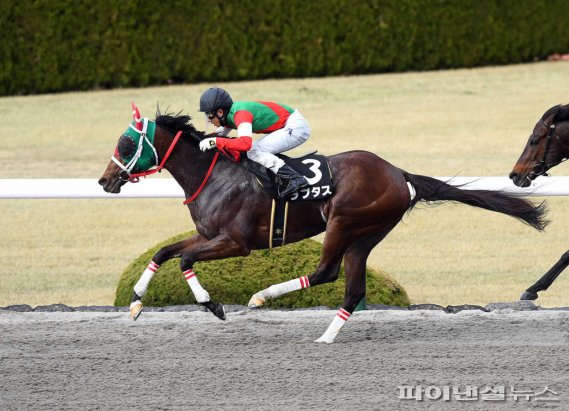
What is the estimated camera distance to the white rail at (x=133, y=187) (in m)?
7.78

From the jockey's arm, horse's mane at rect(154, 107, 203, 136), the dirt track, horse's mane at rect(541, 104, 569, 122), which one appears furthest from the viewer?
horse's mane at rect(541, 104, 569, 122)

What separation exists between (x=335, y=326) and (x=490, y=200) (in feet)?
4.06

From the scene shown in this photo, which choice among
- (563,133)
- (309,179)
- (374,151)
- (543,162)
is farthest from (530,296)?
(374,151)

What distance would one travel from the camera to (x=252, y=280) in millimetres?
7457

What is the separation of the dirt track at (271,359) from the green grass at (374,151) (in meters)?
2.37

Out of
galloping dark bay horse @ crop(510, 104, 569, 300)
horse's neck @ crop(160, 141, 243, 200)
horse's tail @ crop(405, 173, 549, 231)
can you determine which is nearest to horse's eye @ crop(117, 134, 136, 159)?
horse's neck @ crop(160, 141, 243, 200)

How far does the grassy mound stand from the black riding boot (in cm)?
96

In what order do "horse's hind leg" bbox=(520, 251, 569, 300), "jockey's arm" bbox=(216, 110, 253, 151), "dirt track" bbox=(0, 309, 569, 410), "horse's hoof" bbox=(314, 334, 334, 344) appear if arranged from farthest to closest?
"horse's hind leg" bbox=(520, 251, 569, 300) → "horse's hoof" bbox=(314, 334, 334, 344) → "jockey's arm" bbox=(216, 110, 253, 151) → "dirt track" bbox=(0, 309, 569, 410)

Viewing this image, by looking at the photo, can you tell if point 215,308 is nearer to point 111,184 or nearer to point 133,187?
point 111,184

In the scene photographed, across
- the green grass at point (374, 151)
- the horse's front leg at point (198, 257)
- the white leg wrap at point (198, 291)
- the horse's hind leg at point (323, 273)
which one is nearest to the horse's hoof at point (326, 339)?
the horse's hind leg at point (323, 273)

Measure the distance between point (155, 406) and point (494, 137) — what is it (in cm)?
1188

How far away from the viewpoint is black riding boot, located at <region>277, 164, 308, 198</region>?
21.4 feet

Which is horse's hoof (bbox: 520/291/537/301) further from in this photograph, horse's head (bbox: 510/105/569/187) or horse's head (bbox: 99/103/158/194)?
horse's head (bbox: 99/103/158/194)

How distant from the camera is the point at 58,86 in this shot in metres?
18.8
